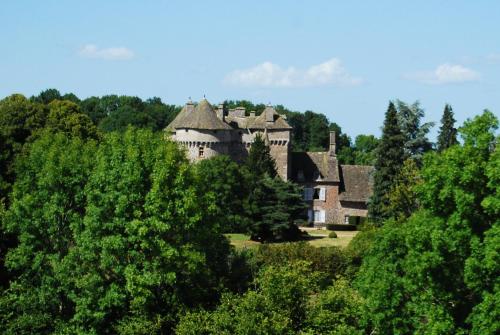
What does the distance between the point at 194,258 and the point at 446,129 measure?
41.9 m

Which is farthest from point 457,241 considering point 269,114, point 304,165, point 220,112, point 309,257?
point 304,165

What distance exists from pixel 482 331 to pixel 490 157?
5018mm

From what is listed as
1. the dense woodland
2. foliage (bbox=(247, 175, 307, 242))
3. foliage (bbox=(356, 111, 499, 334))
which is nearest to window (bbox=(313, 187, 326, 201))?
foliage (bbox=(247, 175, 307, 242))

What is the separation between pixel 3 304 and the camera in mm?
32219

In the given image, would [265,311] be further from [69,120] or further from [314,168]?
[314,168]

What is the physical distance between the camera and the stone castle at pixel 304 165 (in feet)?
234

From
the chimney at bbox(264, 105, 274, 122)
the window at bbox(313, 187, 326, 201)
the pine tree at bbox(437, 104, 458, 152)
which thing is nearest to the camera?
the pine tree at bbox(437, 104, 458, 152)

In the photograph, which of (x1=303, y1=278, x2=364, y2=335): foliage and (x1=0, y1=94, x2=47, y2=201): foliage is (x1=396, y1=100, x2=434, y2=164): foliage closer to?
(x1=0, y1=94, x2=47, y2=201): foliage

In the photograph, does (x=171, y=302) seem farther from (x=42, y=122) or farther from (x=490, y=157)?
(x=42, y=122)

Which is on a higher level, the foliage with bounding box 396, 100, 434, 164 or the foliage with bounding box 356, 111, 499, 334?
the foliage with bounding box 396, 100, 434, 164

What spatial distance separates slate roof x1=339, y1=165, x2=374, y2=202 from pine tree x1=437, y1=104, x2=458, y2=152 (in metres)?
7.14

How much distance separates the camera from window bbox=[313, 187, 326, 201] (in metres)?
73.4

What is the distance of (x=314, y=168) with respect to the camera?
243 feet

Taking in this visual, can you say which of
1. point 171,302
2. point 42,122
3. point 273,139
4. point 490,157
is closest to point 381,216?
point 273,139
